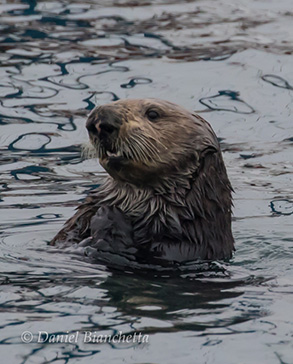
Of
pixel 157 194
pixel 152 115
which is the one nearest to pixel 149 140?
pixel 152 115

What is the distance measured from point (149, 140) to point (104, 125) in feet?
1.17

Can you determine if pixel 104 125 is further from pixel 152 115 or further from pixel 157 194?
pixel 157 194

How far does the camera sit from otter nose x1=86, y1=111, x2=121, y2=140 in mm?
5047

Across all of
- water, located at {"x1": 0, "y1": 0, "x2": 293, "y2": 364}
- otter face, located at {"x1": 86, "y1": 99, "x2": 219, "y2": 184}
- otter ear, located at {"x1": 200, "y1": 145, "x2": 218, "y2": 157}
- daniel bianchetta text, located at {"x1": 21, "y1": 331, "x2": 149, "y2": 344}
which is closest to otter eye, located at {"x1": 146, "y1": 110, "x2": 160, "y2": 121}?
otter face, located at {"x1": 86, "y1": 99, "x2": 219, "y2": 184}

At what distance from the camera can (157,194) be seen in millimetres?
5445

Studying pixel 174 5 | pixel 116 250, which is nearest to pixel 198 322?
pixel 116 250

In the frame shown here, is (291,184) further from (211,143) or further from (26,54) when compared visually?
(26,54)

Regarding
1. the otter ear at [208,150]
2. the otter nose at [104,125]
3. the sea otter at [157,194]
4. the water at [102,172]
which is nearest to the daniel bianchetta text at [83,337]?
the water at [102,172]

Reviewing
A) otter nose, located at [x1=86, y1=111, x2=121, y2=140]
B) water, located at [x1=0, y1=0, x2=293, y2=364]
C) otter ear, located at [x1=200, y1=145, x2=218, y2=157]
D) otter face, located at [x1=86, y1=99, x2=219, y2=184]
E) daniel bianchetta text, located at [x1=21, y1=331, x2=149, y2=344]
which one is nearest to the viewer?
daniel bianchetta text, located at [x1=21, y1=331, x2=149, y2=344]

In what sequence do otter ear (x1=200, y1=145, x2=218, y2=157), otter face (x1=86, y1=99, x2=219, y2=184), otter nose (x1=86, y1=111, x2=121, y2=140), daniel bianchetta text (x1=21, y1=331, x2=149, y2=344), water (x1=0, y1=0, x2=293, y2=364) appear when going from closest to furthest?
daniel bianchetta text (x1=21, y1=331, x2=149, y2=344)
water (x1=0, y1=0, x2=293, y2=364)
otter nose (x1=86, y1=111, x2=121, y2=140)
otter face (x1=86, y1=99, x2=219, y2=184)
otter ear (x1=200, y1=145, x2=218, y2=157)

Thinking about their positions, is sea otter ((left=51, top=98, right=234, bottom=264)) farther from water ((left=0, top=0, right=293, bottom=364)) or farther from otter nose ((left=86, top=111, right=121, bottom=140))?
water ((left=0, top=0, right=293, bottom=364))

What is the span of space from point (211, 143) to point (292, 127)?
150 inches

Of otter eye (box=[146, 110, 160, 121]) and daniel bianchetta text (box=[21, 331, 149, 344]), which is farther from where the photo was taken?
otter eye (box=[146, 110, 160, 121])

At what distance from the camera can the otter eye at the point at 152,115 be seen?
546 centimetres
